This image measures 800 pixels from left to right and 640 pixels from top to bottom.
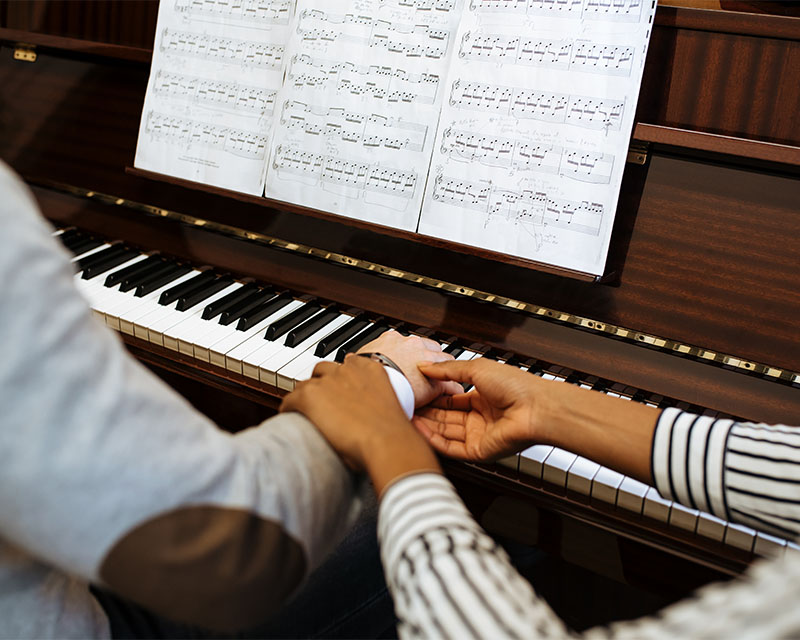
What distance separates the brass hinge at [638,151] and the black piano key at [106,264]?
124cm

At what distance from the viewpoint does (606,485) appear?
1215 mm

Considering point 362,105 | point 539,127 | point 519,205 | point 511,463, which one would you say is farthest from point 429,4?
point 511,463

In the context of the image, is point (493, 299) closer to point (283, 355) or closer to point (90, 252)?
point (283, 355)

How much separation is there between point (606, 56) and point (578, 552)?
885 mm

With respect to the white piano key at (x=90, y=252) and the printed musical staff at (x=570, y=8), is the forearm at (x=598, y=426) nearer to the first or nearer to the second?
the printed musical staff at (x=570, y=8)

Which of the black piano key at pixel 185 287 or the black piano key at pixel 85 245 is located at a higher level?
the black piano key at pixel 85 245

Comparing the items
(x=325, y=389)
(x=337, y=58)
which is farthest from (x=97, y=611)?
(x=337, y=58)

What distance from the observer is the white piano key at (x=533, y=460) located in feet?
4.14

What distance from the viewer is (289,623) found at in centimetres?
111

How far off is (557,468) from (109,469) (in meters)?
0.78

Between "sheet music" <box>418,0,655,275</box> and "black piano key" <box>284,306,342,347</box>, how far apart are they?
295mm

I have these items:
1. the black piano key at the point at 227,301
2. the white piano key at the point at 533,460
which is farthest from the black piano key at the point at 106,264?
the white piano key at the point at 533,460

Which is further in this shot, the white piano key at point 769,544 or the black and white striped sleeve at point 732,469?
the white piano key at point 769,544

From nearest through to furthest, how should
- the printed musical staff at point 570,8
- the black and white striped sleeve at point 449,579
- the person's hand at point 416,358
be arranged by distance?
the black and white striped sleeve at point 449,579 → the person's hand at point 416,358 → the printed musical staff at point 570,8
